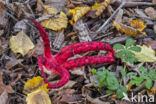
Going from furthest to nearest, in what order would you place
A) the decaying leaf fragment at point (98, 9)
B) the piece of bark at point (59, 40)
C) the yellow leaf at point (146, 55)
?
1. the decaying leaf fragment at point (98, 9)
2. the piece of bark at point (59, 40)
3. the yellow leaf at point (146, 55)

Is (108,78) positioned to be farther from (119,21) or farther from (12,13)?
(12,13)

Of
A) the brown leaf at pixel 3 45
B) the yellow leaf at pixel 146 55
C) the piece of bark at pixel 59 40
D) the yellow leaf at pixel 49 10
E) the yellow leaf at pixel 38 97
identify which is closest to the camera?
the yellow leaf at pixel 38 97

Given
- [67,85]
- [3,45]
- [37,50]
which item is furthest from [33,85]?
[3,45]

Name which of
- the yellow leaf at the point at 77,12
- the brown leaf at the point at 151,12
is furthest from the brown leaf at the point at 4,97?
the brown leaf at the point at 151,12

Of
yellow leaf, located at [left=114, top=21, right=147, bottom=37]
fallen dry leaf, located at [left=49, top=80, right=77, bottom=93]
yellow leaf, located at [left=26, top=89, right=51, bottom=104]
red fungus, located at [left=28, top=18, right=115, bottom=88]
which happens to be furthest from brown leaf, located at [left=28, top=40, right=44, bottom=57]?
yellow leaf, located at [left=114, top=21, right=147, bottom=37]

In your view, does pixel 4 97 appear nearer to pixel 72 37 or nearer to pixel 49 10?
pixel 72 37

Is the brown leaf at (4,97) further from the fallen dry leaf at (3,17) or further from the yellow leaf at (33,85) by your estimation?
the fallen dry leaf at (3,17)

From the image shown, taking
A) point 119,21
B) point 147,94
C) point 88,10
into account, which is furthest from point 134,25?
point 147,94
